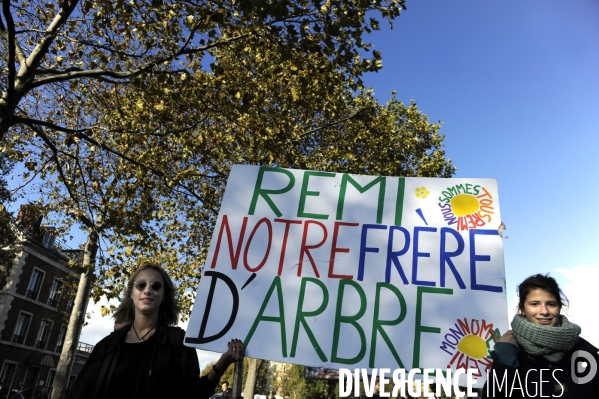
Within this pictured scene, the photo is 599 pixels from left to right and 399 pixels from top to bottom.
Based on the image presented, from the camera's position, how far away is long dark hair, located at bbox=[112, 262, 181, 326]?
282cm

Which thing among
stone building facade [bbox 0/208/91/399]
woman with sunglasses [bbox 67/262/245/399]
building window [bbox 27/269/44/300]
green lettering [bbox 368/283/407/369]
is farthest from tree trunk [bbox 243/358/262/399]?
building window [bbox 27/269/44/300]

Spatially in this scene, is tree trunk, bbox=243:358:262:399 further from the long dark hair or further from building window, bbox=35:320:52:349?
building window, bbox=35:320:52:349

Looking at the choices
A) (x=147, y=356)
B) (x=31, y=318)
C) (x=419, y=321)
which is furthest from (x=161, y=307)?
(x=31, y=318)

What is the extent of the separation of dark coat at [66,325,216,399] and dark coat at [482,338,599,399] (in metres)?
1.53

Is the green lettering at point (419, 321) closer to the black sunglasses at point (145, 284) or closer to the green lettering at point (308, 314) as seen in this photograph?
the green lettering at point (308, 314)

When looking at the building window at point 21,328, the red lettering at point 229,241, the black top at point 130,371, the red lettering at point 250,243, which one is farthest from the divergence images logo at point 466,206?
the building window at point 21,328

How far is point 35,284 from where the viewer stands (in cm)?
3181

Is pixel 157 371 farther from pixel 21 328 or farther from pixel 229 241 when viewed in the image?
pixel 21 328

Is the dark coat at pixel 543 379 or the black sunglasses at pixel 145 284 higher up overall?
the black sunglasses at pixel 145 284

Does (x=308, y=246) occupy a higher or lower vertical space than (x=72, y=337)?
higher

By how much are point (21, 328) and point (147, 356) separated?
34242 millimetres

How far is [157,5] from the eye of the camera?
6.24 meters

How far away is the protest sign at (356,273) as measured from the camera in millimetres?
2719

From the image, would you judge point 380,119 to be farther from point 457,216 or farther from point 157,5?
point 457,216
